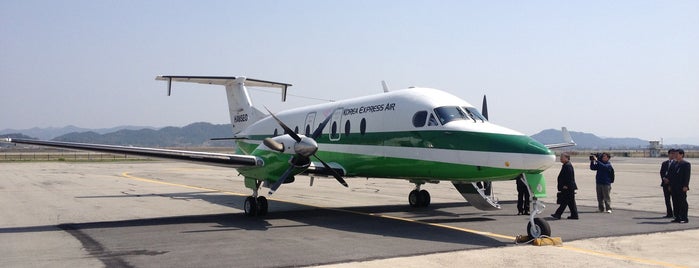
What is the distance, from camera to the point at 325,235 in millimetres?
11742

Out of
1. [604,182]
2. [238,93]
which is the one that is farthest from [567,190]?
[238,93]

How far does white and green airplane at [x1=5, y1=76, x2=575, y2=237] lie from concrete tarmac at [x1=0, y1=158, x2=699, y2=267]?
107 cm

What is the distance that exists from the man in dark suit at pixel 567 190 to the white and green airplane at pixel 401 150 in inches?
71.9

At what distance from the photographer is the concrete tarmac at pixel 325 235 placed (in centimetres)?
902

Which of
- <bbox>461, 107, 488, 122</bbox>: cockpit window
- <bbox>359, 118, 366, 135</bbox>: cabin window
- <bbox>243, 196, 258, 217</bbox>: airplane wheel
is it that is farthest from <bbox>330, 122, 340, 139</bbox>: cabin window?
<bbox>461, 107, 488, 122</bbox>: cockpit window

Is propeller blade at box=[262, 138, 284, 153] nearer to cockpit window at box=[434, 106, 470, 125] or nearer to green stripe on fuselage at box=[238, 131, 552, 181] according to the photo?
green stripe on fuselage at box=[238, 131, 552, 181]

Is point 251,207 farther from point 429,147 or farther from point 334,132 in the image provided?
point 429,147

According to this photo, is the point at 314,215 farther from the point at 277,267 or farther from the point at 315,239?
the point at 277,267

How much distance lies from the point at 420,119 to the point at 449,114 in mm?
772

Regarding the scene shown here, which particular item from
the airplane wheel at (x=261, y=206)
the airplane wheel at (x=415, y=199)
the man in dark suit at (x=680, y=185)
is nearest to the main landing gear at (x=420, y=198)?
the airplane wheel at (x=415, y=199)

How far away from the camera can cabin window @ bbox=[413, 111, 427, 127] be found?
13.7m

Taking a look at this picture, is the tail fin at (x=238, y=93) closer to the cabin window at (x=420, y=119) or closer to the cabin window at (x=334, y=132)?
the cabin window at (x=334, y=132)

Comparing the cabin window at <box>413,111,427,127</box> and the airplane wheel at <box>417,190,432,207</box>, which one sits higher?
the cabin window at <box>413,111,427,127</box>

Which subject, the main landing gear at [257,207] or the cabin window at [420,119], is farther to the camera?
the main landing gear at [257,207]
